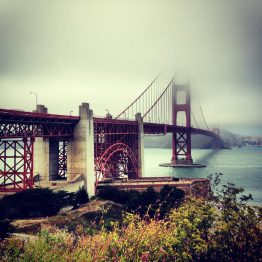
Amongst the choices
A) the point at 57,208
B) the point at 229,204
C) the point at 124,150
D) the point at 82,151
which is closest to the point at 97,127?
the point at 82,151

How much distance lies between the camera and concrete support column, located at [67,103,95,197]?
4247cm

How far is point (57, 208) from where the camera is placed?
A: 1245 inches

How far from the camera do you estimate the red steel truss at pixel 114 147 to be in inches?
1905

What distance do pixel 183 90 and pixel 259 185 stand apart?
66.5 meters

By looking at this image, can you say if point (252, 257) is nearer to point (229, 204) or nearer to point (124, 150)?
point (229, 204)

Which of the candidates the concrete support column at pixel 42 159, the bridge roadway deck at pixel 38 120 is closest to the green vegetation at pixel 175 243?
the bridge roadway deck at pixel 38 120

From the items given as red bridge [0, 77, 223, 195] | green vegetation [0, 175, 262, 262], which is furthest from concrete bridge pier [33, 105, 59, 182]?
green vegetation [0, 175, 262, 262]

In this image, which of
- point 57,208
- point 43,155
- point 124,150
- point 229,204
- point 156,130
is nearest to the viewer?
point 229,204

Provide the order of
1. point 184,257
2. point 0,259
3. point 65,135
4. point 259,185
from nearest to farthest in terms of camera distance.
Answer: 1. point 0,259
2. point 184,257
3. point 65,135
4. point 259,185

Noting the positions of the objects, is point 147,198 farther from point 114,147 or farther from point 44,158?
point 114,147

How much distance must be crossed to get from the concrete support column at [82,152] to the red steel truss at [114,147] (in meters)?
3.50

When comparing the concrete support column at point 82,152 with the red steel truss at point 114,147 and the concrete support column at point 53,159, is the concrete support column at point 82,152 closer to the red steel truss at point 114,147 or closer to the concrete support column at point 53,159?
the concrete support column at point 53,159

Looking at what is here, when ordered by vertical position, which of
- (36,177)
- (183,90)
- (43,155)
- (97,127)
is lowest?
(36,177)

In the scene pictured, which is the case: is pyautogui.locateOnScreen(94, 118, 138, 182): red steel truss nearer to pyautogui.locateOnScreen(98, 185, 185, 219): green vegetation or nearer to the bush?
pyautogui.locateOnScreen(98, 185, 185, 219): green vegetation
